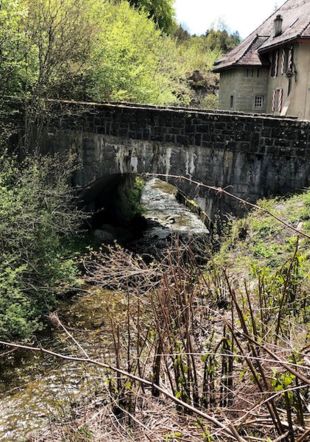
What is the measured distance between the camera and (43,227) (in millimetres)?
11133

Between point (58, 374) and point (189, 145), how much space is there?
6.24 metres

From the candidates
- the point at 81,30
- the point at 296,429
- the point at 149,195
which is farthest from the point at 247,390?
the point at 149,195

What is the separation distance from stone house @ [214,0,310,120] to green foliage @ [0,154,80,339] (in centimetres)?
1377

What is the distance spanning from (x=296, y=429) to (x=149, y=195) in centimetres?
1905

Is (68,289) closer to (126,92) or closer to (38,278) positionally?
(38,278)

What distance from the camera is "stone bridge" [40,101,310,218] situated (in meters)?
11.0

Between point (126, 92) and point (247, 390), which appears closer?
point (247, 390)

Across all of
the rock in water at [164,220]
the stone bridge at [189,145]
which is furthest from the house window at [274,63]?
the stone bridge at [189,145]

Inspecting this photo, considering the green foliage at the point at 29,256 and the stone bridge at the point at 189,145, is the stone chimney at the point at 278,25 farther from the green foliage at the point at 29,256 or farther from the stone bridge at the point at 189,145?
the green foliage at the point at 29,256

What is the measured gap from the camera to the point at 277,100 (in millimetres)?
24031

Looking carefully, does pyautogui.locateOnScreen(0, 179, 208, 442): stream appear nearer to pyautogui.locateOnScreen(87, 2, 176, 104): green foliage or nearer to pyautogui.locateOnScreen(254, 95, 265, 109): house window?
pyautogui.locateOnScreen(87, 2, 176, 104): green foliage

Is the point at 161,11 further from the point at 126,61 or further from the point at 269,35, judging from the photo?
the point at 126,61

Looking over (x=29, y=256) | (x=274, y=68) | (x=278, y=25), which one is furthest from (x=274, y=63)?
(x=29, y=256)

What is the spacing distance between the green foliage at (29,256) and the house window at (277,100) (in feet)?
48.9
